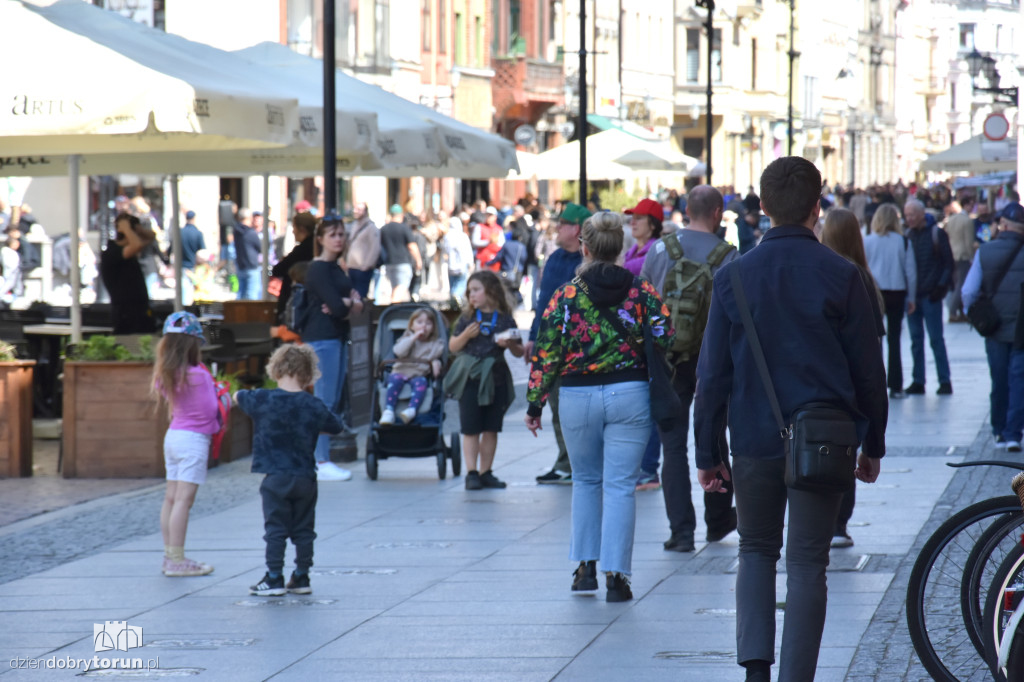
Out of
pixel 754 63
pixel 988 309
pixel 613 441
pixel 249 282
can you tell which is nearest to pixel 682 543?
pixel 613 441

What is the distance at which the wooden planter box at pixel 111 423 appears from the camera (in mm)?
12719

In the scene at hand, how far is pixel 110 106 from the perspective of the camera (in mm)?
11906

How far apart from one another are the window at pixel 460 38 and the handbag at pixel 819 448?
43.9 metres

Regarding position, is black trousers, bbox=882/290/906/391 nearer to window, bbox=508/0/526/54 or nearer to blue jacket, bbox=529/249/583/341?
blue jacket, bbox=529/249/583/341

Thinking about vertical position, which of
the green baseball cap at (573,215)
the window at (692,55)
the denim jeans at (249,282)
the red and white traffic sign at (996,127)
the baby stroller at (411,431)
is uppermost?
the window at (692,55)

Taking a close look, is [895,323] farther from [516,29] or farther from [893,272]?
[516,29]

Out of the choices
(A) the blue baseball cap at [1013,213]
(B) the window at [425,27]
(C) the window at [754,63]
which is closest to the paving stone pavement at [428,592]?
(A) the blue baseball cap at [1013,213]

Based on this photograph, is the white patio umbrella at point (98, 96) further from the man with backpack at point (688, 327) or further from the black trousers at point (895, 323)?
the black trousers at point (895, 323)

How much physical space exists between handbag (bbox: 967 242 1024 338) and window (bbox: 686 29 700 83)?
207ft

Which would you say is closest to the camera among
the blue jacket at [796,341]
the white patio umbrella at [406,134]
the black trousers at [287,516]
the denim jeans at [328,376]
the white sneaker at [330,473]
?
the blue jacket at [796,341]

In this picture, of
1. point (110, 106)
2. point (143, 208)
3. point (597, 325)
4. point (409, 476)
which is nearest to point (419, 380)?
point (409, 476)

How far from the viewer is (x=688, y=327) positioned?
9.67 metres

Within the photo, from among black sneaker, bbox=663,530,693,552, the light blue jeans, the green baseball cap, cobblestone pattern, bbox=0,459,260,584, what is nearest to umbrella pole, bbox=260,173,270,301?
cobblestone pattern, bbox=0,459,260,584

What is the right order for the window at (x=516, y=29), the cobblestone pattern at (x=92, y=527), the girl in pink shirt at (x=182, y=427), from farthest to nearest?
the window at (x=516, y=29), the cobblestone pattern at (x=92, y=527), the girl in pink shirt at (x=182, y=427)
